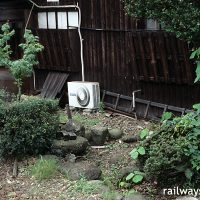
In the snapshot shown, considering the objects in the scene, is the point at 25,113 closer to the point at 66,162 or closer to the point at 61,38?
the point at 66,162

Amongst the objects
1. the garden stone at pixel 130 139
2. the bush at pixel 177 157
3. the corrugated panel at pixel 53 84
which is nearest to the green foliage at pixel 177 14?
the bush at pixel 177 157

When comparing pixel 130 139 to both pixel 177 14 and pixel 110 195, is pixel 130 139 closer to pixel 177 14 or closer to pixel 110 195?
pixel 110 195

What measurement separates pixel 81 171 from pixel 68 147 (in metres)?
0.97

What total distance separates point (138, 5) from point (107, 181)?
3127mm

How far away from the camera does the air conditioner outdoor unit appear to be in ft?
40.9

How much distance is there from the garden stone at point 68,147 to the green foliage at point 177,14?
107 inches

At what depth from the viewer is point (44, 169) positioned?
7.57 meters

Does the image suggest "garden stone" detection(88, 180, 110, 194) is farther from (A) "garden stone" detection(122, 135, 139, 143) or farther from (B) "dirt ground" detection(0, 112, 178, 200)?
(A) "garden stone" detection(122, 135, 139, 143)

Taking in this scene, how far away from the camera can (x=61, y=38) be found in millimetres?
13352

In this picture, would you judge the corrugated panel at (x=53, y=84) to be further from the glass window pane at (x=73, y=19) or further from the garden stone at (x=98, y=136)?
the garden stone at (x=98, y=136)

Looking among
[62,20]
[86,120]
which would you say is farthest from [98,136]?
[62,20]

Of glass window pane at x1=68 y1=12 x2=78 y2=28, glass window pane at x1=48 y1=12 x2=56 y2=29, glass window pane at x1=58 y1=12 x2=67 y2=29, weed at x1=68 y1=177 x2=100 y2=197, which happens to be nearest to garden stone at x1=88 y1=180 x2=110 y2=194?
weed at x1=68 y1=177 x2=100 y2=197

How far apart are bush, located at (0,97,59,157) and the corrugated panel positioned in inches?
202

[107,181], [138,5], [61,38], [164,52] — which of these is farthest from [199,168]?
[61,38]
